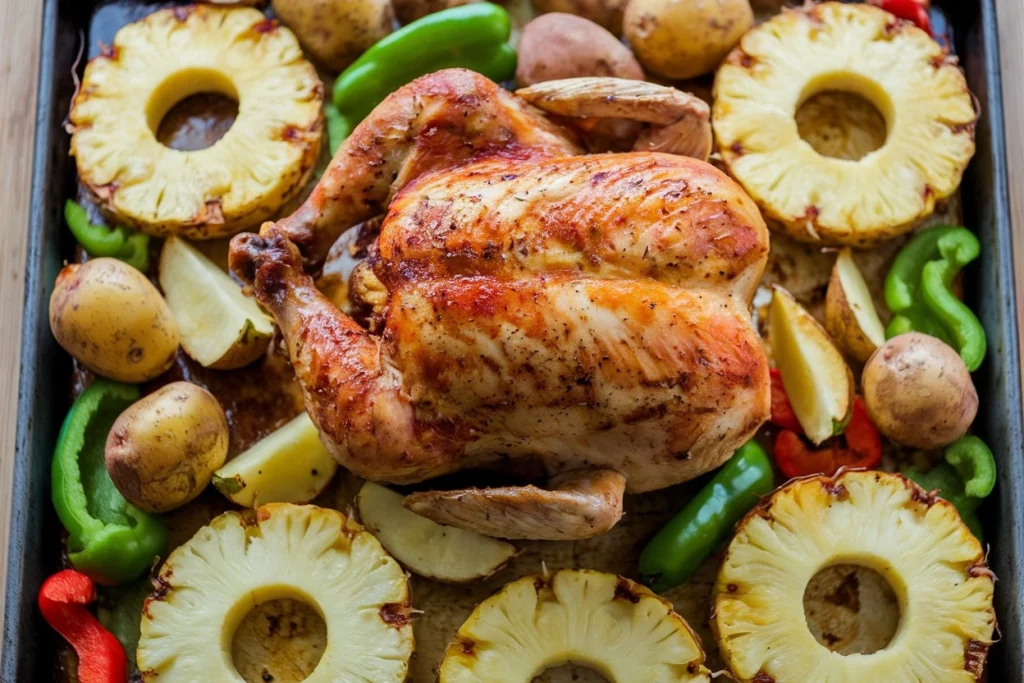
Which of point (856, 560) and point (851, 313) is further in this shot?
point (851, 313)

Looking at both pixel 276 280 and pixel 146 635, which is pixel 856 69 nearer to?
pixel 276 280

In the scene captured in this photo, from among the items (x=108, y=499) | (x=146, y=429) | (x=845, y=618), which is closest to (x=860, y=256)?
(x=845, y=618)

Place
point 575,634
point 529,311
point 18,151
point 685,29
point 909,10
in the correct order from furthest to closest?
point 18,151
point 909,10
point 685,29
point 575,634
point 529,311

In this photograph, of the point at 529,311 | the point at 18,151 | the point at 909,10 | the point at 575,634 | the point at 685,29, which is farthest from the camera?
the point at 18,151

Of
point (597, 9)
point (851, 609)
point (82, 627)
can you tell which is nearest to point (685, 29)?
point (597, 9)

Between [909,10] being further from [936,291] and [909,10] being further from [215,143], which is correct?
[215,143]

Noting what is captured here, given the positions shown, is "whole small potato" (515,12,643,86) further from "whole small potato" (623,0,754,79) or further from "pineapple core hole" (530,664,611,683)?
"pineapple core hole" (530,664,611,683)

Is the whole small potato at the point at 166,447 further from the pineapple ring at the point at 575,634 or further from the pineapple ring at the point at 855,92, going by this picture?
the pineapple ring at the point at 855,92

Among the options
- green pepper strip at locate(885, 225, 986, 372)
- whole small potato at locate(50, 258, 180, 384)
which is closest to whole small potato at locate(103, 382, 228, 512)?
whole small potato at locate(50, 258, 180, 384)

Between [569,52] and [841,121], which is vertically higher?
[569,52]
